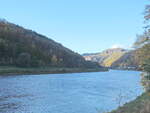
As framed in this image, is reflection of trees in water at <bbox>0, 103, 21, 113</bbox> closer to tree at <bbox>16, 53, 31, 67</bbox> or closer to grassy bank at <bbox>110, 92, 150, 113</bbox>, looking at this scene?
grassy bank at <bbox>110, 92, 150, 113</bbox>

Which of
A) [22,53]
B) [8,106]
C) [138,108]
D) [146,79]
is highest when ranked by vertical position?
[22,53]

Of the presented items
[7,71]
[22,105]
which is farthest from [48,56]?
[22,105]

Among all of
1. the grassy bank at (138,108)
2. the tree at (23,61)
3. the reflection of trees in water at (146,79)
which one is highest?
the tree at (23,61)

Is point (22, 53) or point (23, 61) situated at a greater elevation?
point (22, 53)

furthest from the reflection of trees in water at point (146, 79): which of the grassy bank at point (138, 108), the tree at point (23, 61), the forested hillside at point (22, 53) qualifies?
the tree at point (23, 61)

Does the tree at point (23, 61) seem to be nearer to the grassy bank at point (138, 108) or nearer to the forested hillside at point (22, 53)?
the forested hillside at point (22, 53)

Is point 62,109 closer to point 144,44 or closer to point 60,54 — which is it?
point 144,44

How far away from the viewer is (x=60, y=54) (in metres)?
150

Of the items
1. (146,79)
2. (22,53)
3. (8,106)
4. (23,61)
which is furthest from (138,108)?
(22,53)

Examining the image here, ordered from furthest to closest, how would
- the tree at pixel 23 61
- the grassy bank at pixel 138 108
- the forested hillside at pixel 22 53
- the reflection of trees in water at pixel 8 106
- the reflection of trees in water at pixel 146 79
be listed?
1. the forested hillside at pixel 22 53
2. the tree at pixel 23 61
3. the reflection of trees in water at pixel 8 106
4. the reflection of trees in water at pixel 146 79
5. the grassy bank at pixel 138 108

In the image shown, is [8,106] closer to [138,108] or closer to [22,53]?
[138,108]

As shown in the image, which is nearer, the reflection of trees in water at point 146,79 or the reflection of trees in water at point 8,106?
the reflection of trees in water at point 146,79

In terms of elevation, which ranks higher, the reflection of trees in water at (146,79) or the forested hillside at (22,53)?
the forested hillside at (22,53)

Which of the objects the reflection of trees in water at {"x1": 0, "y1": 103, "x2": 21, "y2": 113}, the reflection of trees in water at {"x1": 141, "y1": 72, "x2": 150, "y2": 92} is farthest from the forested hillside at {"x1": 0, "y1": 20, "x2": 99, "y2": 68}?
the reflection of trees in water at {"x1": 141, "y1": 72, "x2": 150, "y2": 92}
